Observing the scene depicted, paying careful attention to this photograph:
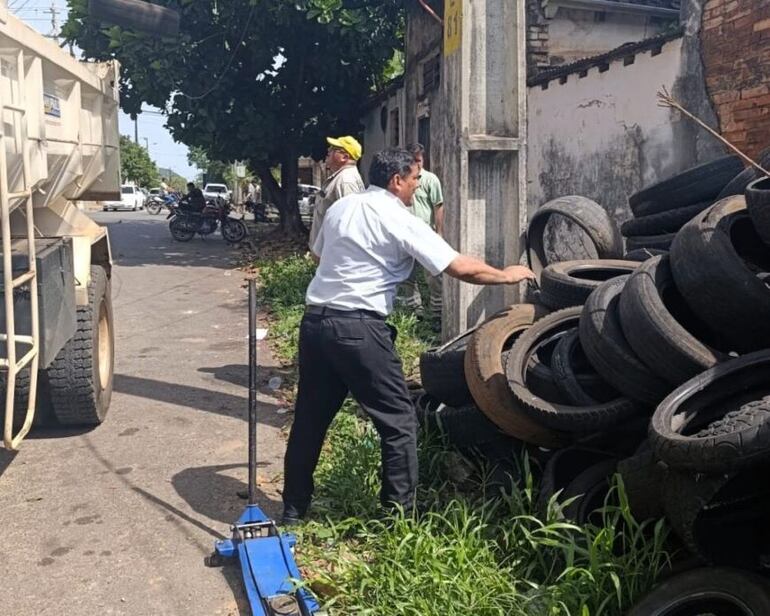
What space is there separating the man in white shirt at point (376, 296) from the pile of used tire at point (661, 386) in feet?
1.78

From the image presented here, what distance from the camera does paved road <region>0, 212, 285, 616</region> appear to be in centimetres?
371

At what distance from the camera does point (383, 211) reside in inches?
156

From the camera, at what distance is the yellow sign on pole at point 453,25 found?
595 cm

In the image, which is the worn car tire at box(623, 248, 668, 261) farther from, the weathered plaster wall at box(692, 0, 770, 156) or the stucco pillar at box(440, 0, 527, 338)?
the weathered plaster wall at box(692, 0, 770, 156)

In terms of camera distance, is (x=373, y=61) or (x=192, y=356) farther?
(x=373, y=61)

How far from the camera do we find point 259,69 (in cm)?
1741

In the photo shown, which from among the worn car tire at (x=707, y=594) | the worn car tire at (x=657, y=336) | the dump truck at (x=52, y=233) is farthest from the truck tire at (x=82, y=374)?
the worn car tire at (x=707, y=594)

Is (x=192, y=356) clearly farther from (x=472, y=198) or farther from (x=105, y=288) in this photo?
(x=472, y=198)

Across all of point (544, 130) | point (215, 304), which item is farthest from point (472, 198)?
point (215, 304)

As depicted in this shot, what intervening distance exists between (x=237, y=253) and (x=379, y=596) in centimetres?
1585

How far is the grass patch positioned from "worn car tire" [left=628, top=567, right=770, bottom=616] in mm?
196

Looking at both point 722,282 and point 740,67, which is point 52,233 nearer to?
point 722,282

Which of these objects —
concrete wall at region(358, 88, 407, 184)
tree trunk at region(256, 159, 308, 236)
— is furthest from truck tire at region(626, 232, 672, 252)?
tree trunk at region(256, 159, 308, 236)

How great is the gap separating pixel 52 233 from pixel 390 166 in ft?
9.58
